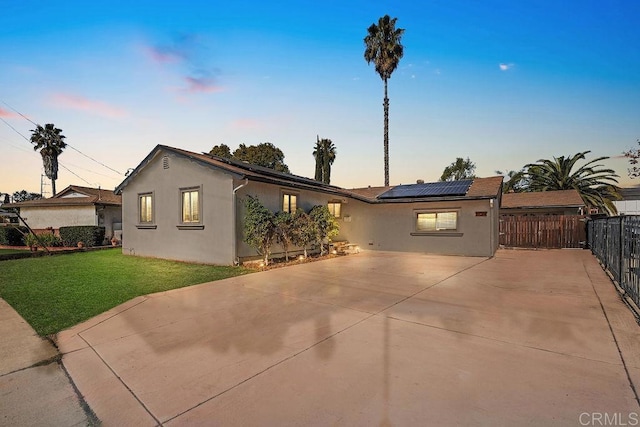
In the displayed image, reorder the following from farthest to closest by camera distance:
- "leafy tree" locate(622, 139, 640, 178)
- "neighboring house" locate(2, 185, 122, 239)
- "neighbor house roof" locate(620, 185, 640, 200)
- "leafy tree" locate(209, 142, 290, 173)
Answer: "leafy tree" locate(209, 142, 290, 173) → "neighbor house roof" locate(620, 185, 640, 200) → "neighboring house" locate(2, 185, 122, 239) → "leafy tree" locate(622, 139, 640, 178)

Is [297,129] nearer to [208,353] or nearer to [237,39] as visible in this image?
[237,39]

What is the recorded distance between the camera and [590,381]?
114 inches

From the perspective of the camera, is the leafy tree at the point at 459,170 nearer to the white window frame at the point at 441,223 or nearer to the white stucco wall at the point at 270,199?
the white window frame at the point at 441,223

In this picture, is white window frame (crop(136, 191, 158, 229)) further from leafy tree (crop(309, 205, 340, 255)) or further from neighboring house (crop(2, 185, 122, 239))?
neighboring house (crop(2, 185, 122, 239))

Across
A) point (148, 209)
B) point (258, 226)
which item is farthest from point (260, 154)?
point (258, 226)

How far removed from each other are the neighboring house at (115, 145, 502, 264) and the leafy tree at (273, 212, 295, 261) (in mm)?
677

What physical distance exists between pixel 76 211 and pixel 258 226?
725 inches

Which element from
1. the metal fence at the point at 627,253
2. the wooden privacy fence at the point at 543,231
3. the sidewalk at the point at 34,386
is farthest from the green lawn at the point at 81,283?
the wooden privacy fence at the point at 543,231

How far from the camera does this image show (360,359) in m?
3.43

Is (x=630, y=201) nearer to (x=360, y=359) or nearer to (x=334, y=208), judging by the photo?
(x=334, y=208)

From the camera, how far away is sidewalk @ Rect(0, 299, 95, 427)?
242 cm

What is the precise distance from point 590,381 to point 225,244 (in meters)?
9.97

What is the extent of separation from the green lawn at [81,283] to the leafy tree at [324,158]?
28548 mm

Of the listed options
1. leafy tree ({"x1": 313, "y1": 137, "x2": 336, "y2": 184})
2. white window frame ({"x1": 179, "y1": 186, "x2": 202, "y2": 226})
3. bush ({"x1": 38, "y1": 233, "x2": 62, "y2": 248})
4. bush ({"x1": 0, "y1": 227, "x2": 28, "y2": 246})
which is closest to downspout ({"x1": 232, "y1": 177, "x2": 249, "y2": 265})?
white window frame ({"x1": 179, "y1": 186, "x2": 202, "y2": 226})
